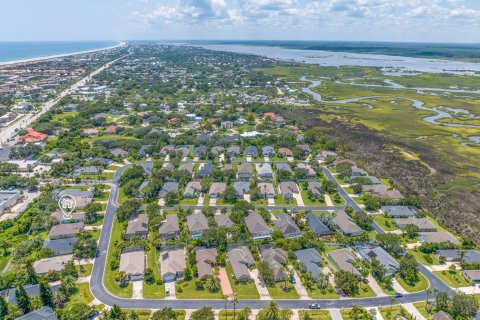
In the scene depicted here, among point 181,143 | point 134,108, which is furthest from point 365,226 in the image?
point 134,108

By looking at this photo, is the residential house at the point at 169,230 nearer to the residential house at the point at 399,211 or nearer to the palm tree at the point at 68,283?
the palm tree at the point at 68,283

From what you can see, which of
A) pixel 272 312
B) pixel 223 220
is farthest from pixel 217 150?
pixel 272 312

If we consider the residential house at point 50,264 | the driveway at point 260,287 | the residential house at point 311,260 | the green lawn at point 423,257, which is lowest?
the driveway at point 260,287

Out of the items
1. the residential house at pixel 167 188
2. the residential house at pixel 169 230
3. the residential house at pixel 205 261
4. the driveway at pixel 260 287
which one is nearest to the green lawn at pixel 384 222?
the driveway at pixel 260 287

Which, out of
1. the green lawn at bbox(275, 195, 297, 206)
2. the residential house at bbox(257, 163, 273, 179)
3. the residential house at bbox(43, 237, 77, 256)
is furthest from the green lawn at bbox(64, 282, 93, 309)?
the residential house at bbox(257, 163, 273, 179)

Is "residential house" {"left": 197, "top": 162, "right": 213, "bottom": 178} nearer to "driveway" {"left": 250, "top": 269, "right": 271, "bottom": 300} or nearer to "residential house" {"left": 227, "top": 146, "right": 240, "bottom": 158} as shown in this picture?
"residential house" {"left": 227, "top": 146, "right": 240, "bottom": 158}

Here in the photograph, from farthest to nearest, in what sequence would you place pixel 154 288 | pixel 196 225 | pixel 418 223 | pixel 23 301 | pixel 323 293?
pixel 418 223
pixel 196 225
pixel 154 288
pixel 323 293
pixel 23 301

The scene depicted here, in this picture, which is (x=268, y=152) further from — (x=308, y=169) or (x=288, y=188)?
(x=288, y=188)
